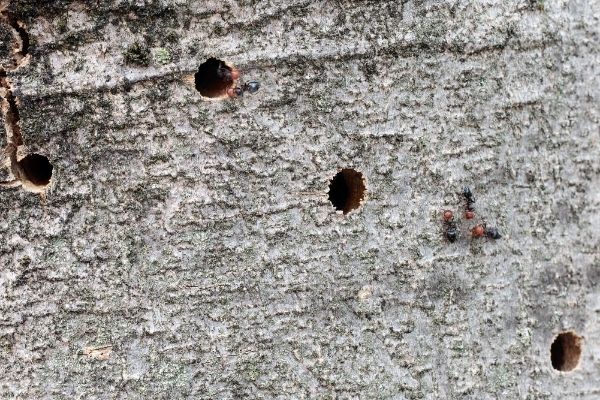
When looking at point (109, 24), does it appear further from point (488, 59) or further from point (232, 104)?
point (488, 59)

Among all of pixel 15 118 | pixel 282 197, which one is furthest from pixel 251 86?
pixel 15 118

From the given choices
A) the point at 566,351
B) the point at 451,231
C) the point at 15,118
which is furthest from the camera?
the point at 566,351

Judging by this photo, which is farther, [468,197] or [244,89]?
[468,197]

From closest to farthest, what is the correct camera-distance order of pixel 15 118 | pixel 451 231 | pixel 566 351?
pixel 15 118
pixel 451 231
pixel 566 351

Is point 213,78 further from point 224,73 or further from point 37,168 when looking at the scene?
point 37,168

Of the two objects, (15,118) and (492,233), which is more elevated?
(15,118)

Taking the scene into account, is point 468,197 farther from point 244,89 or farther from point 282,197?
point 244,89

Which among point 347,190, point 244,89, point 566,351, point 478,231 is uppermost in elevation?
point 244,89
